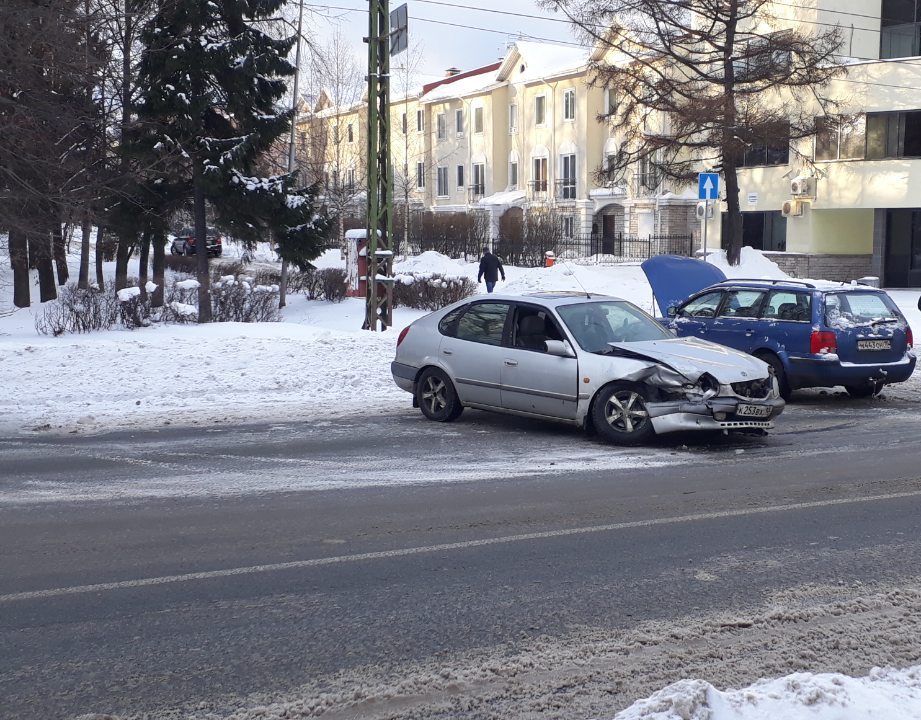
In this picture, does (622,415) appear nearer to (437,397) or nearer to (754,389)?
(754,389)

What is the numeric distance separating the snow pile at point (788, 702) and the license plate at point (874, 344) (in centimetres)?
971

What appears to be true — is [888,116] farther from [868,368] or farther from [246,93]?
[868,368]

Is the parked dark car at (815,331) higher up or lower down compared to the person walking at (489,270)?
lower down

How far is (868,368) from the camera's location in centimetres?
1338

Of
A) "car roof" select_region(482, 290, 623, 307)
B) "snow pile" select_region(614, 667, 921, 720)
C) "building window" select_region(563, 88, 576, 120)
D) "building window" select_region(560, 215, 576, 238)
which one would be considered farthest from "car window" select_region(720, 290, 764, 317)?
"building window" select_region(563, 88, 576, 120)

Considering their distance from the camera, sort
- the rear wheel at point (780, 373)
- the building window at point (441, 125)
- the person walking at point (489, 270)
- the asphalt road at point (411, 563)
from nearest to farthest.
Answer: the asphalt road at point (411, 563) < the rear wheel at point (780, 373) < the person walking at point (489, 270) < the building window at point (441, 125)

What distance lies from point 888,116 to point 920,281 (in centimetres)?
608

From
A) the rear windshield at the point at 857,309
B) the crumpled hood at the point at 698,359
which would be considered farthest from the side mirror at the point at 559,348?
the rear windshield at the point at 857,309

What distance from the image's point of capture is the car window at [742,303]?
14.2m

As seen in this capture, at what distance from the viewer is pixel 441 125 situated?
7000 cm

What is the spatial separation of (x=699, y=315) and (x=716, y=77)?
2293cm

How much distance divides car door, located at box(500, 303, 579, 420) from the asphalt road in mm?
420

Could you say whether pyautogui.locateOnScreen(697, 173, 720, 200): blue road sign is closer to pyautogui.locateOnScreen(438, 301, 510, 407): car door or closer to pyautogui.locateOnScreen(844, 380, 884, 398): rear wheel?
pyautogui.locateOnScreen(844, 380, 884, 398): rear wheel

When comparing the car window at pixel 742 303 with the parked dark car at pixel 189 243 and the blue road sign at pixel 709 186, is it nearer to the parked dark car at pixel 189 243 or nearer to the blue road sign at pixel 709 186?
the blue road sign at pixel 709 186
